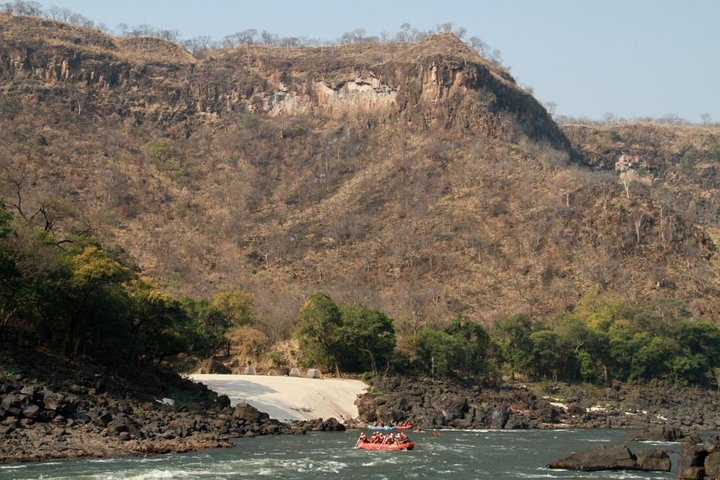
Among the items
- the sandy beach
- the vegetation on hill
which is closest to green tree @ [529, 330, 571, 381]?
the vegetation on hill

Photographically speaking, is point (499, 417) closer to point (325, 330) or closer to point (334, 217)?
point (325, 330)

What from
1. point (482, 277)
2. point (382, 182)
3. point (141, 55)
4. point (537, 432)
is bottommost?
point (537, 432)

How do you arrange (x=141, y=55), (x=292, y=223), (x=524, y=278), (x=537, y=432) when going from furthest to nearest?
(x=141, y=55), (x=292, y=223), (x=524, y=278), (x=537, y=432)

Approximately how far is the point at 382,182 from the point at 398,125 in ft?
53.0

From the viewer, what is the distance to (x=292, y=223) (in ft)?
451

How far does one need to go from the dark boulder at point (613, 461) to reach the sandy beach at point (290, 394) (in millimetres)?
24514

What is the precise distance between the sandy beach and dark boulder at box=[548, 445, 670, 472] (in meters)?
24.5

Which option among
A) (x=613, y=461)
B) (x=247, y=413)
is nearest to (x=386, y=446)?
(x=247, y=413)

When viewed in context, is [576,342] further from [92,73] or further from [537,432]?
[92,73]

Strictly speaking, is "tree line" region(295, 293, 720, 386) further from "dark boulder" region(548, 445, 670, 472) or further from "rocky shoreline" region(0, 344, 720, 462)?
"dark boulder" region(548, 445, 670, 472)

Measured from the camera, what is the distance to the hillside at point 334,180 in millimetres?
119875

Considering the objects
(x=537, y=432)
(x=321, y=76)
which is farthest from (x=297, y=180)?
(x=537, y=432)

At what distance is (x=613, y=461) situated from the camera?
45.6 metres

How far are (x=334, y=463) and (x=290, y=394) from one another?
993 inches
